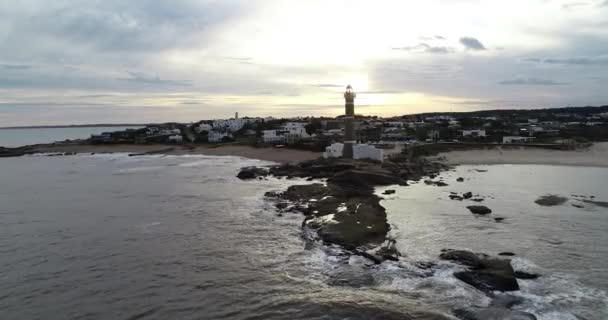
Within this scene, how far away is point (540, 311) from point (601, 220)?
1028 cm

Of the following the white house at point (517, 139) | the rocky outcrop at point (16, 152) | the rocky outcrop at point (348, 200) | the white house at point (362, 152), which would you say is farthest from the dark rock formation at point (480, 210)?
the rocky outcrop at point (16, 152)

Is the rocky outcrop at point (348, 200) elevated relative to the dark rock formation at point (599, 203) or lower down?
elevated

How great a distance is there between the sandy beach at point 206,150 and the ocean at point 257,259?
2027cm

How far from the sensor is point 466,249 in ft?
42.3

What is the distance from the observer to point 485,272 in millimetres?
10500

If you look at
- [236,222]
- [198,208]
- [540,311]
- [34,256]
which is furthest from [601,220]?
[34,256]

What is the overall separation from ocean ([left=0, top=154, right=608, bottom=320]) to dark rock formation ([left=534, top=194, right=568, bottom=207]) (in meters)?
0.38

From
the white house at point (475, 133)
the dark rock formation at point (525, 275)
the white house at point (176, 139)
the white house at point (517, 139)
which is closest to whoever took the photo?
the dark rock formation at point (525, 275)

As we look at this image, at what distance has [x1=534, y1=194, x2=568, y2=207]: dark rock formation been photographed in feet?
65.3

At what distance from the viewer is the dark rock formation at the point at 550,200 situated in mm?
19891

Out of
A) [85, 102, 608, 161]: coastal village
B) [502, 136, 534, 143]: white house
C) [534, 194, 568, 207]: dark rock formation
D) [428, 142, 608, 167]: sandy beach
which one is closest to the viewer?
[534, 194, 568, 207]: dark rock formation

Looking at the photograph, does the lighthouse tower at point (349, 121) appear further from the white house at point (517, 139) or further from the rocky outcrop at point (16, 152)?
the rocky outcrop at point (16, 152)

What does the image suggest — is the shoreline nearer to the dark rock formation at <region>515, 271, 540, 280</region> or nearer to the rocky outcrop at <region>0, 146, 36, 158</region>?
the rocky outcrop at <region>0, 146, 36, 158</region>

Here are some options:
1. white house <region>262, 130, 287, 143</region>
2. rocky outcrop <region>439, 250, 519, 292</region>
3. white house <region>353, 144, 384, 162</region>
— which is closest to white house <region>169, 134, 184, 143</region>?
white house <region>262, 130, 287, 143</region>
